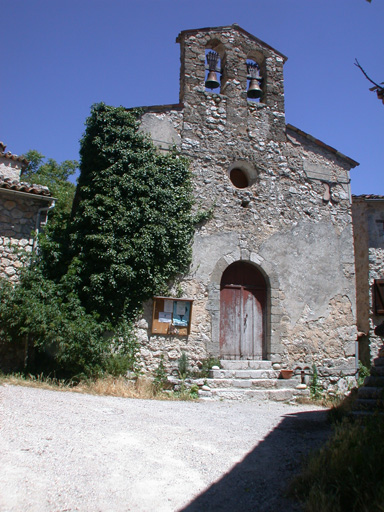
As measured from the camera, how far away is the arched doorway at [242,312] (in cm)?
951

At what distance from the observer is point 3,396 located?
6000 millimetres

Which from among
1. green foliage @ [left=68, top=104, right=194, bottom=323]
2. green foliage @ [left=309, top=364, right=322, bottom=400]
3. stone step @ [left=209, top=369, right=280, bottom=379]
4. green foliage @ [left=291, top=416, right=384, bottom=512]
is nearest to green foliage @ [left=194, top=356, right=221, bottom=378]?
stone step @ [left=209, top=369, right=280, bottom=379]

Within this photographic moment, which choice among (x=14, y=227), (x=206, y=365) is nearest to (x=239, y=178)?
(x=206, y=365)

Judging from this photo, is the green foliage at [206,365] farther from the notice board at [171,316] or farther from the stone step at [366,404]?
the stone step at [366,404]

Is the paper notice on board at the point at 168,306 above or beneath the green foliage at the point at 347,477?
above

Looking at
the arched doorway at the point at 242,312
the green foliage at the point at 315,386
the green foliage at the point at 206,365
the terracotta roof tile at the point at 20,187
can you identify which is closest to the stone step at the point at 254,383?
the green foliage at the point at 206,365

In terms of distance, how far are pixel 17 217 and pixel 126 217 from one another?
7.21ft

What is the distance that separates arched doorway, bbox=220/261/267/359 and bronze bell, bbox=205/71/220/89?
4.23 metres

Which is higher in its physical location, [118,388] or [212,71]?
[212,71]

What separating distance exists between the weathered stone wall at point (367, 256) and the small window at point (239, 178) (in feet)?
13.1

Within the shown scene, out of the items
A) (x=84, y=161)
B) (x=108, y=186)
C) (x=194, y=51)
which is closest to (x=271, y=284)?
(x=108, y=186)

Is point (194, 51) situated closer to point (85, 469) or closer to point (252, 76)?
point (252, 76)

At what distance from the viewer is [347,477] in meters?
3.21

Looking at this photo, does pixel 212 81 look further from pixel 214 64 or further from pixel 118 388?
pixel 118 388
